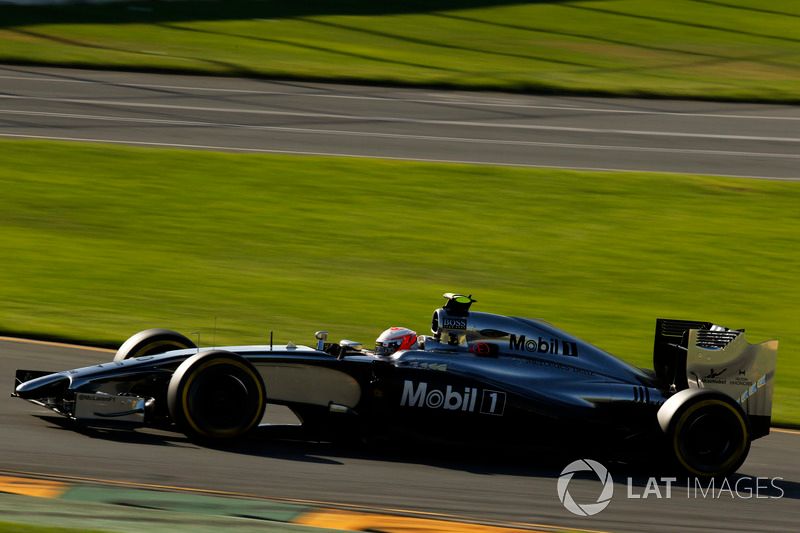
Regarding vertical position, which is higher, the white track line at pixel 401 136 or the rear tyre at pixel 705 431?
the white track line at pixel 401 136

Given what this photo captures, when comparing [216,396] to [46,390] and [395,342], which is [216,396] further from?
[395,342]

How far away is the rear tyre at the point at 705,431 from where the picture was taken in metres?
8.66

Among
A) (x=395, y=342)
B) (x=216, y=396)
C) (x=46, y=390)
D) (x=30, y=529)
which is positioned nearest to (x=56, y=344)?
(x=46, y=390)

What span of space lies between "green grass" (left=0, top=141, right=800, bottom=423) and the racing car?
2.43 metres

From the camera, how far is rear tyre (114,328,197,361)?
9008 millimetres

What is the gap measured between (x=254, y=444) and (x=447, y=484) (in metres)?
1.43

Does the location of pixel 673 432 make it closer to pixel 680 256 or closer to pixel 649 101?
pixel 680 256

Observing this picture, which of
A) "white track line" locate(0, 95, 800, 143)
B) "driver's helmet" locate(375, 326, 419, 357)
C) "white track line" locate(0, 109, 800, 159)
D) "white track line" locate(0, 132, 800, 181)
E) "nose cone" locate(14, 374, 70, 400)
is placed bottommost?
"nose cone" locate(14, 374, 70, 400)

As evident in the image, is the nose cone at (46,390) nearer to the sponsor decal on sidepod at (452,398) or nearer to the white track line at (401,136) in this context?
the sponsor decal on sidepod at (452,398)

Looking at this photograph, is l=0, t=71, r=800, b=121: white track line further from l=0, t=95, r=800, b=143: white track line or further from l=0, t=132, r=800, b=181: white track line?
l=0, t=132, r=800, b=181: white track line

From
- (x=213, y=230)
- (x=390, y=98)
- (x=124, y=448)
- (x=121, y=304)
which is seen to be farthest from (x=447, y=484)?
(x=390, y=98)

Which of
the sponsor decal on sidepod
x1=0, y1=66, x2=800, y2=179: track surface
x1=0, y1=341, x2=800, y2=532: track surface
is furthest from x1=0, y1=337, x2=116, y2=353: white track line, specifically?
x1=0, y1=66, x2=800, y2=179: track surface

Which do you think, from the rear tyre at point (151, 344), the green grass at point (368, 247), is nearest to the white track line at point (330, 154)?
the green grass at point (368, 247)

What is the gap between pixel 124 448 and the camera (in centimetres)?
811
